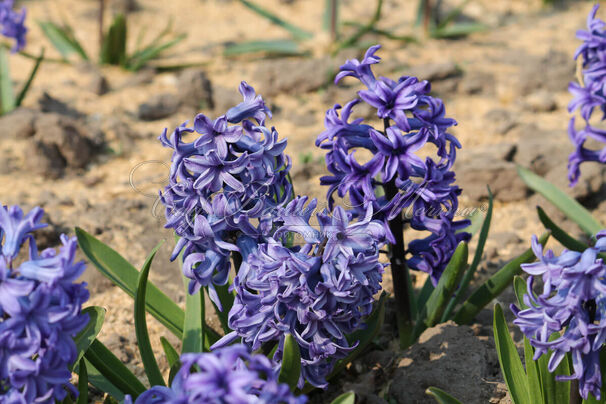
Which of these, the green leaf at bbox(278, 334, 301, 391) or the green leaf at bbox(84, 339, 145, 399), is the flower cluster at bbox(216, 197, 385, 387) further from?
the green leaf at bbox(84, 339, 145, 399)

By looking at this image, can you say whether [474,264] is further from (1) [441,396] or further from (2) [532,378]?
(1) [441,396]

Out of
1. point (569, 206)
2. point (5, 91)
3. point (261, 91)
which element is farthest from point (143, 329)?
point (261, 91)

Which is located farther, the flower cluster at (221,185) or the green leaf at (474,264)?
the green leaf at (474,264)

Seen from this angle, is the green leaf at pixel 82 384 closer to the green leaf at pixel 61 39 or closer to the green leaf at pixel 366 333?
the green leaf at pixel 366 333

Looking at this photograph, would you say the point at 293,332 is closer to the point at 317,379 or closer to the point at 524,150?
the point at 317,379

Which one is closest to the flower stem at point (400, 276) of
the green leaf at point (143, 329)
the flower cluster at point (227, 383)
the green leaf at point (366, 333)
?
the green leaf at point (366, 333)

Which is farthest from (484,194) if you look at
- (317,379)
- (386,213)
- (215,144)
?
(215,144)

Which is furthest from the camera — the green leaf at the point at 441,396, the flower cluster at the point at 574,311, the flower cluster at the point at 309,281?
the green leaf at the point at 441,396
